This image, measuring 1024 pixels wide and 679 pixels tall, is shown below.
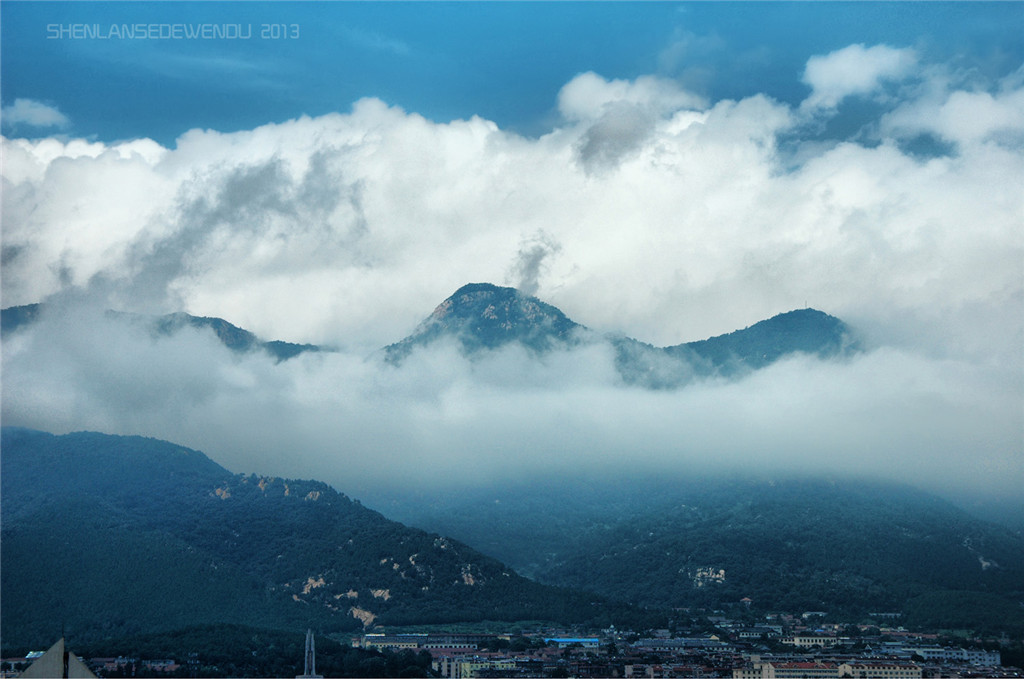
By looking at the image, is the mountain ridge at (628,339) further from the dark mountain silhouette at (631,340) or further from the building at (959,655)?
the building at (959,655)

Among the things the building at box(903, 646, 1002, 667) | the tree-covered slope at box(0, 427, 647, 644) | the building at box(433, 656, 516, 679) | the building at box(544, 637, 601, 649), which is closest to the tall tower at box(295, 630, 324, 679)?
the building at box(433, 656, 516, 679)

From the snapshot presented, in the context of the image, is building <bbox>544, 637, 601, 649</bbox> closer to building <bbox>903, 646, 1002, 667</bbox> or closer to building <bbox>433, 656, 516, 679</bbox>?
building <bbox>433, 656, 516, 679</bbox>

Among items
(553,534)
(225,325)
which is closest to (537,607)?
(553,534)

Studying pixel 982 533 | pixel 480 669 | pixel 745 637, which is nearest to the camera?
pixel 480 669

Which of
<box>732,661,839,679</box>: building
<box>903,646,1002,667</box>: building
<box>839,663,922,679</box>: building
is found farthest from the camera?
<box>903,646,1002,667</box>: building

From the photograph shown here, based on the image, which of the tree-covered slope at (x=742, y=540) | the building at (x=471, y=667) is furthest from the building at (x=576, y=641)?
the tree-covered slope at (x=742, y=540)

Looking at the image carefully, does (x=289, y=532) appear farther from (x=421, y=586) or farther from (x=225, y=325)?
(x=225, y=325)

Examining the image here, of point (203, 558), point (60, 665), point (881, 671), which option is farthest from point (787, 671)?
point (60, 665)

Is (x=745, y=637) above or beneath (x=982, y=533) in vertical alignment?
beneath
